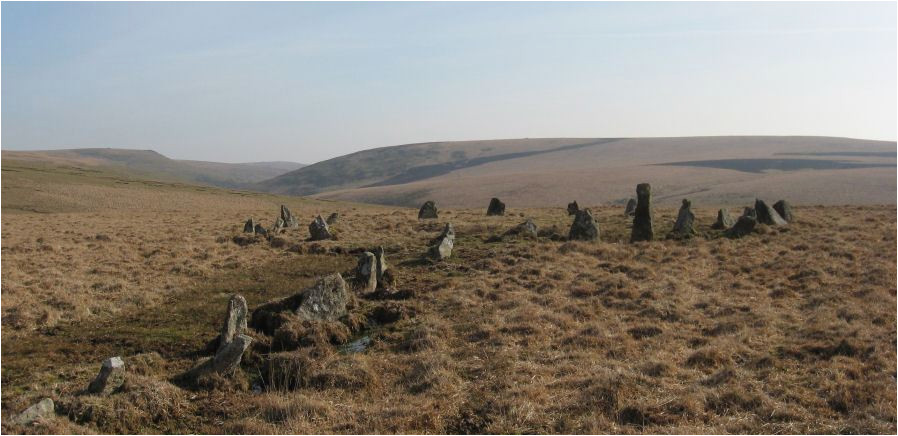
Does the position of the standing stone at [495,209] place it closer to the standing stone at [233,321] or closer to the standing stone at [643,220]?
the standing stone at [643,220]

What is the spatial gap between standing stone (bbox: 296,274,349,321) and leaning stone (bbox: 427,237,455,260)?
7903 mm

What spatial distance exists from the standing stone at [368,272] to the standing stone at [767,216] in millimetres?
20245

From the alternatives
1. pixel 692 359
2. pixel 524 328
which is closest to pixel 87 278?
pixel 524 328

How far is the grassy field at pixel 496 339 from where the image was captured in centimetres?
849

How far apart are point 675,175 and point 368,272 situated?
310 ft

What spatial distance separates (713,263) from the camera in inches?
810

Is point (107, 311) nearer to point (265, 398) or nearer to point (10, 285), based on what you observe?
point (10, 285)

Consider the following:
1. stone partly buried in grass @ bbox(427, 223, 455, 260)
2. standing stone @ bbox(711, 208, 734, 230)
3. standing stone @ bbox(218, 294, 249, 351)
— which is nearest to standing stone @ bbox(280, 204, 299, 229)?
stone partly buried in grass @ bbox(427, 223, 455, 260)

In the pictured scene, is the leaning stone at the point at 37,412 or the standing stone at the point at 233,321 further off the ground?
the standing stone at the point at 233,321

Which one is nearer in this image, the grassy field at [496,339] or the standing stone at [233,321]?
the grassy field at [496,339]

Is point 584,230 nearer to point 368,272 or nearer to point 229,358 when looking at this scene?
point 368,272

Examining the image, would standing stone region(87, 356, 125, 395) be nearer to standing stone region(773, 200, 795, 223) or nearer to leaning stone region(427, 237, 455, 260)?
leaning stone region(427, 237, 455, 260)

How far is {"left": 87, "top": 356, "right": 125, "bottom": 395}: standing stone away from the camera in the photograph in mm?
9008

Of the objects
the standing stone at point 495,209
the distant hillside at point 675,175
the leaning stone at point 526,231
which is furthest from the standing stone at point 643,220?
the distant hillside at point 675,175
